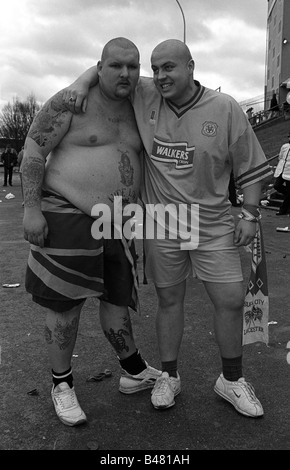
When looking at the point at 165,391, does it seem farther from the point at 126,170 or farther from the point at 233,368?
the point at 126,170

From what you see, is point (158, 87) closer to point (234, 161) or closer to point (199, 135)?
point (199, 135)

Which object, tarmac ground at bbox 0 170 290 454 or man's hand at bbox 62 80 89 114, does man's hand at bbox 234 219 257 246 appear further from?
man's hand at bbox 62 80 89 114

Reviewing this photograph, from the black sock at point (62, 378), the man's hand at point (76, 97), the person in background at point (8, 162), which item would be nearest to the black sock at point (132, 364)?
the black sock at point (62, 378)

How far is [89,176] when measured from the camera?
8.38 feet

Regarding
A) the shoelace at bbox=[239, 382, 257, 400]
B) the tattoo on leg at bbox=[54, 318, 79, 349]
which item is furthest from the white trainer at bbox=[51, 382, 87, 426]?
the shoelace at bbox=[239, 382, 257, 400]

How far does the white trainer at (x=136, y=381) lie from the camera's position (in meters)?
2.87

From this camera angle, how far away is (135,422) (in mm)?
2531

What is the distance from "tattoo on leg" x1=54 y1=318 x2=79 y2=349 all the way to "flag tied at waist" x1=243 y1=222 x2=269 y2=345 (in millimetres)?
988

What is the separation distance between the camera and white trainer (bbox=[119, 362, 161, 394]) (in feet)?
9.41

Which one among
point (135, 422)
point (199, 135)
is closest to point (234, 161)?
point (199, 135)

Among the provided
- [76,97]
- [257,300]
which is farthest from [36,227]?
[257,300]

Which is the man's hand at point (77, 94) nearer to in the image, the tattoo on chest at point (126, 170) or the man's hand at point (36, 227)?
the tattoo on chest at point (126, 170)

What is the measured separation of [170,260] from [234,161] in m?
0.63
